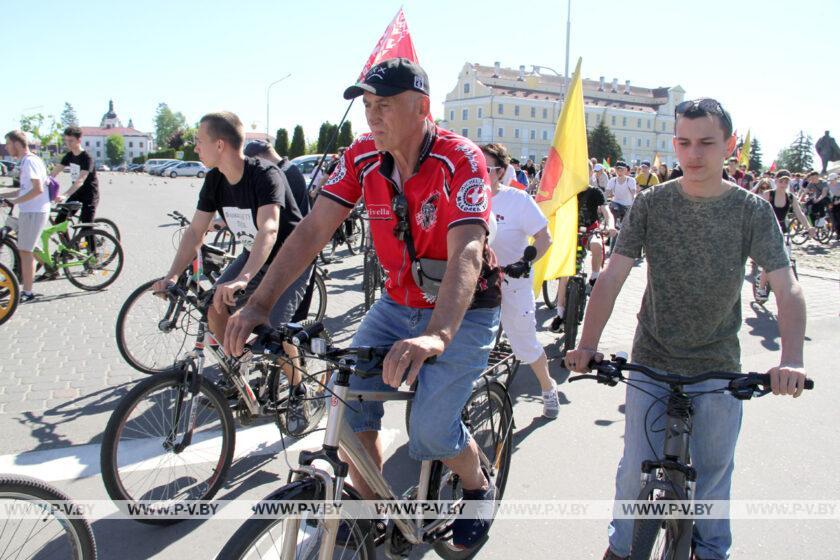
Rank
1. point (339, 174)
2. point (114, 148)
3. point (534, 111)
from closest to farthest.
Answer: point (339, 174) < point (534, 111) < point (114, 148)

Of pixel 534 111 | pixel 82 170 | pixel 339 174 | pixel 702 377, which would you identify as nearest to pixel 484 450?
pixel 702 377

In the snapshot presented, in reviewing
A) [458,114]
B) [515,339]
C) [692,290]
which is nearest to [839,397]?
[515,339]

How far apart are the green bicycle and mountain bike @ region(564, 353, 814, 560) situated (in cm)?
864

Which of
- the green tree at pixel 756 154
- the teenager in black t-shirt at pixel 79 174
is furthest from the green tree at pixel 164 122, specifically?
the teenager in black t-shirt at pixel 79 174

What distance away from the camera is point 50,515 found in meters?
2.38

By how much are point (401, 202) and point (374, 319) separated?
579mm

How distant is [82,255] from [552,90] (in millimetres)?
117035

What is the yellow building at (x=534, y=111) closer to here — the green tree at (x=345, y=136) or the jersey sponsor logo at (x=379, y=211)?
the green tree at (x=345, y=136)

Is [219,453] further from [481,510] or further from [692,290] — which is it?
[692,290]

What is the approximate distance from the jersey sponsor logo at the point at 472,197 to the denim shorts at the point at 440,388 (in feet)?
1.70

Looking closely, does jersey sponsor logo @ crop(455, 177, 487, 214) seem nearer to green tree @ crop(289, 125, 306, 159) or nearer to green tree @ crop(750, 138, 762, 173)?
green tree @ crop(289, 125, 306, 159)

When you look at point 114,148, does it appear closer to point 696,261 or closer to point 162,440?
point 162,440

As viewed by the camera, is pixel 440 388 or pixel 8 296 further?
pixel 8 296

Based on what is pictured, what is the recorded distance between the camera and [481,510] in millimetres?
2947
